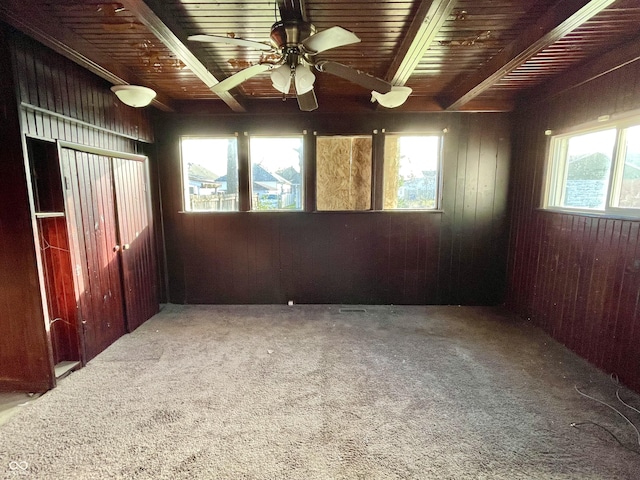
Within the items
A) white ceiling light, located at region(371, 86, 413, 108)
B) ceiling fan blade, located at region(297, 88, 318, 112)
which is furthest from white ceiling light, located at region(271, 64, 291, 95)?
white ceiling light, located at region(371, 86, 413, 108)

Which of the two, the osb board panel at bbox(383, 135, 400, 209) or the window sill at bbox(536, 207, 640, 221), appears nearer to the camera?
the window sill at bbox(536, 207, 640, 221)

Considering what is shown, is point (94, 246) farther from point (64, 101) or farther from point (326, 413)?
point (326, 413)

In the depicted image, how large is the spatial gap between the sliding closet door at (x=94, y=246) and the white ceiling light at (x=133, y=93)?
607 mm

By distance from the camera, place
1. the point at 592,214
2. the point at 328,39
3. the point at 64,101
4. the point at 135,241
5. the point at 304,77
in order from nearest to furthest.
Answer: the point at 328,39 → the point at 304,77 → the point at 64,101 → the point at 592,214 → the point at 135,241

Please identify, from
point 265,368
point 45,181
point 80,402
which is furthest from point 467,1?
point 80,402

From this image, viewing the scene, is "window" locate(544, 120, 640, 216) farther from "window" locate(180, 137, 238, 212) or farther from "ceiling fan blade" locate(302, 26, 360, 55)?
"window" locate(180, 137, 238, 212)

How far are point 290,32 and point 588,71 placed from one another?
8.66 feet

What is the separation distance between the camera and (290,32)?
1.75 meters

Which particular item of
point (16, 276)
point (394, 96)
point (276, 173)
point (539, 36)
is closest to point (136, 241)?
point (16, 276)

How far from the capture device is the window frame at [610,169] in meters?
2.54

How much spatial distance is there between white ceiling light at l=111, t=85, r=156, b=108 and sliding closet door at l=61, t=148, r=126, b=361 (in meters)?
0.61

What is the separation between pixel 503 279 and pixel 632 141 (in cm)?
205

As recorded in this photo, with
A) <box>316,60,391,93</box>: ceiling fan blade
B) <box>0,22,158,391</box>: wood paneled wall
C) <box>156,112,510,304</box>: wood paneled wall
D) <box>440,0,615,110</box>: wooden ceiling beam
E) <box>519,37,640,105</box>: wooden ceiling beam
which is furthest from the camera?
<box>156,112,510,304</box>: wood paneled wall

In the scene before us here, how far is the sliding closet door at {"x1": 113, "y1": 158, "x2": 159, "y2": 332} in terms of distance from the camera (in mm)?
3307
